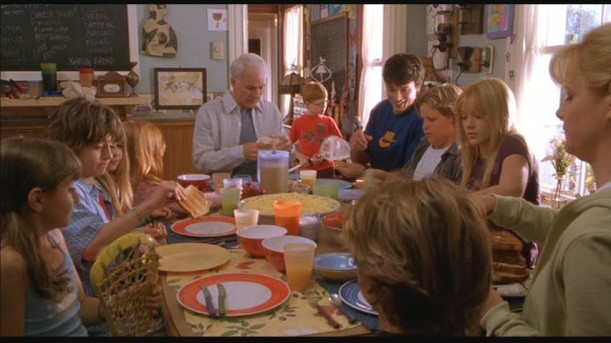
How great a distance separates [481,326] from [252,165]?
6.51ft

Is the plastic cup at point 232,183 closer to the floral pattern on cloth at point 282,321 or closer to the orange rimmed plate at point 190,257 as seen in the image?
the orange rimmed plate at point 190,257

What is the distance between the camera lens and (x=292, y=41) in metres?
7.75

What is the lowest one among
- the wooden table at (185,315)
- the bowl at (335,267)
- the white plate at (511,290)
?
the wooden table at (185,315)

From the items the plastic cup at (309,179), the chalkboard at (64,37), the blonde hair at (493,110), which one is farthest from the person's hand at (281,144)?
the chalkboard at (64,37)

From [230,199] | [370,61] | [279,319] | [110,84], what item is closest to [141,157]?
[230,199]

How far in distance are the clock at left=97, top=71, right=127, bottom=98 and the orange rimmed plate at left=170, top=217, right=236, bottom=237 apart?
262 cm

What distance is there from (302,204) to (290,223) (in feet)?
0.70

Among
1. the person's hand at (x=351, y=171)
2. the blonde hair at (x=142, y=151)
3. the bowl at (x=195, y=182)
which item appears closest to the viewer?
the blonde hair at (x=142, y=151)

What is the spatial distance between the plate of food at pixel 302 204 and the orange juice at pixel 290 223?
0.09 metres

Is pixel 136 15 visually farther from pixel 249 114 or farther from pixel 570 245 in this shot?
pixel 570 245

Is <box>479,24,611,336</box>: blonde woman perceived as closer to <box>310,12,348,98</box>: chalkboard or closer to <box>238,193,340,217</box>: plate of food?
<box>238,193,340,217</box>: plate of food

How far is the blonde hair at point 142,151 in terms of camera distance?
2150 millimetres

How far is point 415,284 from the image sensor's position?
2.68 ft

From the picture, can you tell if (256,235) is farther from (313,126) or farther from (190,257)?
(313,126)
